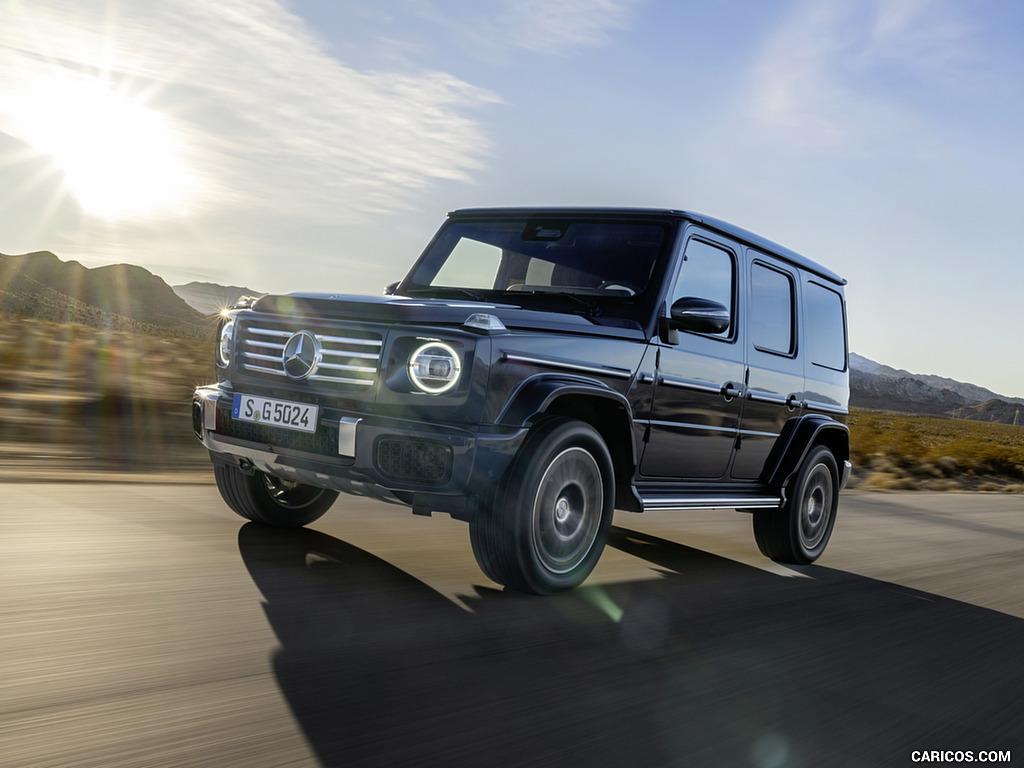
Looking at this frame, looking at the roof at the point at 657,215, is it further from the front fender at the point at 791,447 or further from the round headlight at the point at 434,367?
Answer: the round headlight at the point at 434,367

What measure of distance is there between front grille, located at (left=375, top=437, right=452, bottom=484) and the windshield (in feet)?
4.75

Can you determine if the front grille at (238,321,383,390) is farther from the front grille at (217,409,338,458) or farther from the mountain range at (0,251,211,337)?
the mountain range at (0,251,211,337)

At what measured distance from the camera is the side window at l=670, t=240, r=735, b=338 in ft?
17.9

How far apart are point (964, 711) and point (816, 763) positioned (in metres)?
0.97

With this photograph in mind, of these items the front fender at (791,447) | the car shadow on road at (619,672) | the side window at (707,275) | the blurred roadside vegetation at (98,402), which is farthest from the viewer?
the blurred roadside vegetation at (98,402)

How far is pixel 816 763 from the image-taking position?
9.46ft

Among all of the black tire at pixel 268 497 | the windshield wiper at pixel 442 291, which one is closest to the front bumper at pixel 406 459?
the black tire at pixel 268 497

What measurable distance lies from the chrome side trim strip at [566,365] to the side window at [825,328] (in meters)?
2.58

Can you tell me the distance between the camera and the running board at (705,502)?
498cm

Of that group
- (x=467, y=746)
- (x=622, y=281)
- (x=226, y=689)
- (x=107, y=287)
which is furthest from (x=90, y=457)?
(x=107, y=287)

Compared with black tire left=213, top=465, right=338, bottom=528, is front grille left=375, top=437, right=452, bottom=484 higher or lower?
higher

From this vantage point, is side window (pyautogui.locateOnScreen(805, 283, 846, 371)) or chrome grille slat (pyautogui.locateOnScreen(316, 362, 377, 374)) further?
side window (pyautogui.locateOnScreen(805, 283, 846, 371))

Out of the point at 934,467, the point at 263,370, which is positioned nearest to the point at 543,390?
the point at 263,370

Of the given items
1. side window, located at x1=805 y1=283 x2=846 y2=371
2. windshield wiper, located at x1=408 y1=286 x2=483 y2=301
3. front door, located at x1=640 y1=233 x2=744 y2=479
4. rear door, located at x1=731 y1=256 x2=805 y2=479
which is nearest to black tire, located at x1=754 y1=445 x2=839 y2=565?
rear door, located at x1=731 y1=256 x2=805 y2=479
